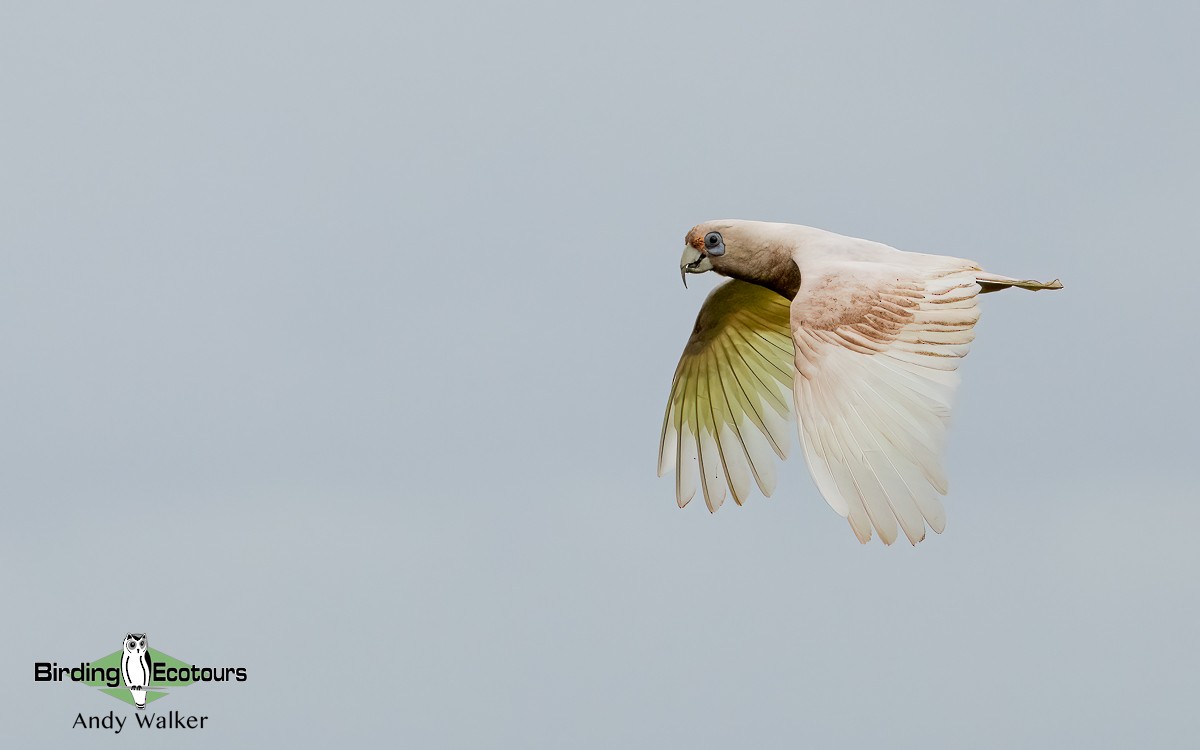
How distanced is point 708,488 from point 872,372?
3.15 m

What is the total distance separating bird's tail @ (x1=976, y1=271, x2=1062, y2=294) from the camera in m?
11.0

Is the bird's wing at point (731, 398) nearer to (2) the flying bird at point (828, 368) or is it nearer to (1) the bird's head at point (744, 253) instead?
(2) the flying bird at point (828, 368)

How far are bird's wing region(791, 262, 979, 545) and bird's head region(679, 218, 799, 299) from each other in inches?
49.0

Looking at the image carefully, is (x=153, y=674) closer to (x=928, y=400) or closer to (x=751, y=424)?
(x=751, y=424)

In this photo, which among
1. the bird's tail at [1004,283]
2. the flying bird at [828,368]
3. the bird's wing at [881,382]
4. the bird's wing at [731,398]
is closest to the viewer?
the bird's wing at [881,382]

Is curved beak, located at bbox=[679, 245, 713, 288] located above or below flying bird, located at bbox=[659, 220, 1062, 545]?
above

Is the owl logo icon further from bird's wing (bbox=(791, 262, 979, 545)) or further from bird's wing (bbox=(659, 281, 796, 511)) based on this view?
bird's wing (bbox=(791, 262, 979, 545))

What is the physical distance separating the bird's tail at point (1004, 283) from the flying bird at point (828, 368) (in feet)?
0.04

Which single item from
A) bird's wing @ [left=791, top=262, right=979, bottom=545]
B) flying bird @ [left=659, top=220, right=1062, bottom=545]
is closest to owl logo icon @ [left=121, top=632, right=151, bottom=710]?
flying bird @ [left=659, top=220, right=1062, bottom=545]

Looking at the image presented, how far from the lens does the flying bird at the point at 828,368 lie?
9219 millimetres

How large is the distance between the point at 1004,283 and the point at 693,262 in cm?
230

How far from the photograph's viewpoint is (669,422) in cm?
1301

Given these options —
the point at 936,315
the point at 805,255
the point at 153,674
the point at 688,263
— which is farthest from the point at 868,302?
the point at 153,674

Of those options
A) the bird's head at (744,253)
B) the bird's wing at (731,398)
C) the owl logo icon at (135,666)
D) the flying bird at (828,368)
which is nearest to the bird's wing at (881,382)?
the flying bird at (828,368)
